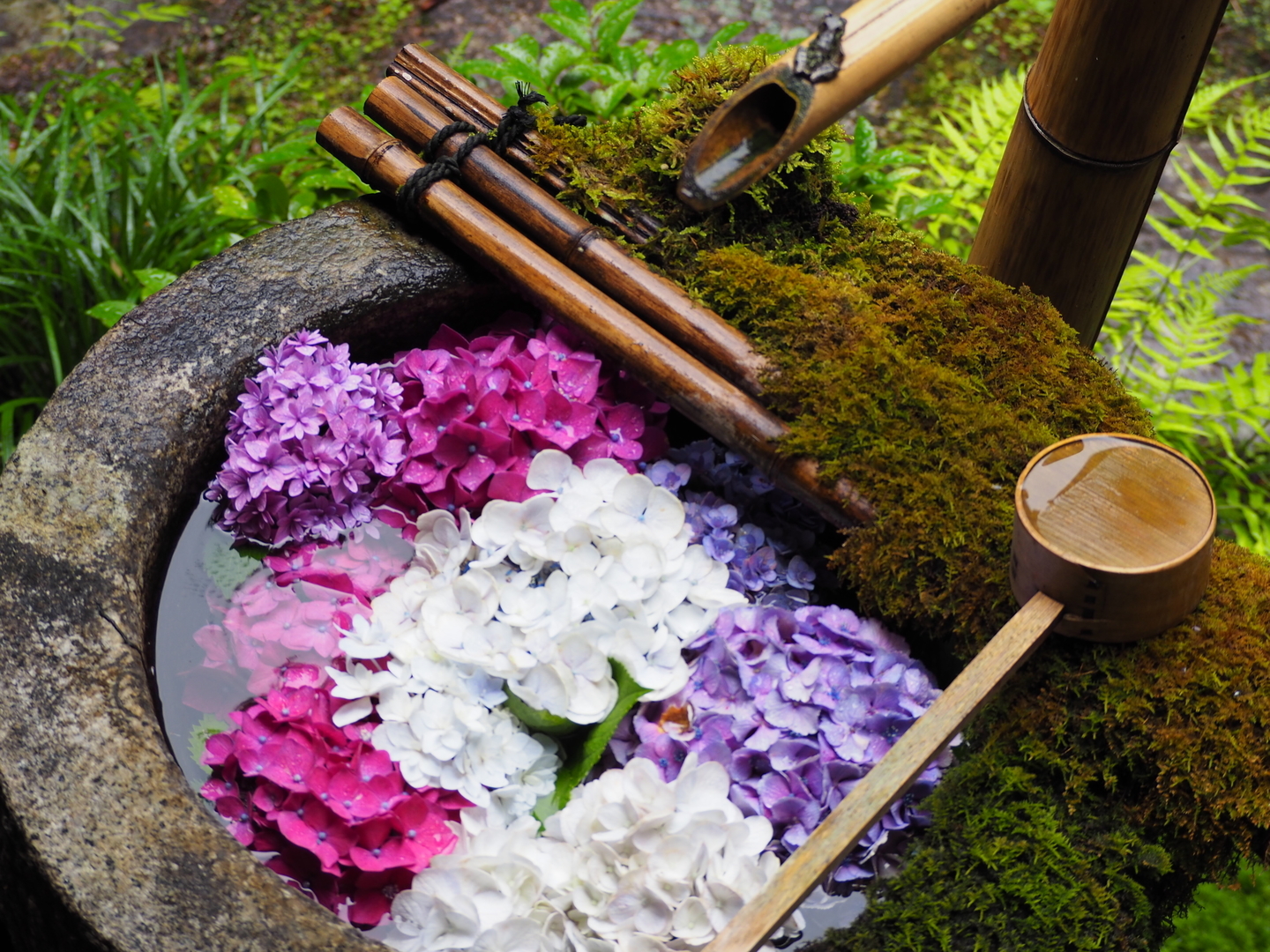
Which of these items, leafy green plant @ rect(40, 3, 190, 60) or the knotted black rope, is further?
leafy green plant @ rect(40, 3, 190, 60)

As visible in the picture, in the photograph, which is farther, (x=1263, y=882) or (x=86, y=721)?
(x=1263, y=882)

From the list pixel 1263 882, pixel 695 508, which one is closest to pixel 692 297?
pixel 695 508

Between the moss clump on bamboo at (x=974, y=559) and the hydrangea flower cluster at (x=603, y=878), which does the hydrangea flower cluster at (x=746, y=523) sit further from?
the hydrangea flower cluster at (x=603, y=878)

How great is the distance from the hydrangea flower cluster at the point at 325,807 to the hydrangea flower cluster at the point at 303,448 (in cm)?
44

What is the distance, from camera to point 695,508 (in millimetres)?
2232

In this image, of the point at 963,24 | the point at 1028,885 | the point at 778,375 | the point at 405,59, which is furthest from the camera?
the point at 405,59

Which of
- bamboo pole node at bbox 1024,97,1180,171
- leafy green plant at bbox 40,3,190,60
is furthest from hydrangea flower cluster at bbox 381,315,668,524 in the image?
leafy green plant at bbox 40,3,190,60

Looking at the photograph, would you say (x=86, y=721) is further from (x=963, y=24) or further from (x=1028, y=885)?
(x=963, y=24)

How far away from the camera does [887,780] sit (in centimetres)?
154

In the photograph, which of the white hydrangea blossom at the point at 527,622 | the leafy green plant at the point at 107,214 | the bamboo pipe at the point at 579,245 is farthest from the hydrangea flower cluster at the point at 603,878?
the leafy green plant at the point at 107,214

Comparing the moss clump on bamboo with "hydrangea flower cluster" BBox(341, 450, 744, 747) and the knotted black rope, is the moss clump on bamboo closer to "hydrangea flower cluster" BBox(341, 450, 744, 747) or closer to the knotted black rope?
the knotted black rope

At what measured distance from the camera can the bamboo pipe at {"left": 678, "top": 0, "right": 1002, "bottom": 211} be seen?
155cm

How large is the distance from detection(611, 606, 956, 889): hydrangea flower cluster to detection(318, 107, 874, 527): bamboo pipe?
0.26m

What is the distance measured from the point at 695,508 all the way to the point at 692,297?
472 millimetres
